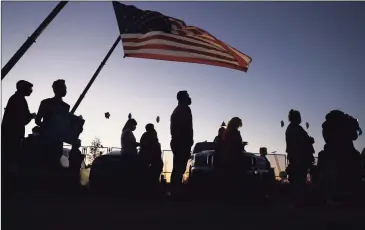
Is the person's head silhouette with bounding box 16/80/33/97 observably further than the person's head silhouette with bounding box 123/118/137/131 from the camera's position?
No

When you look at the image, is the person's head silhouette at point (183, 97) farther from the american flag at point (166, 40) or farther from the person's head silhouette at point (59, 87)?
the american flag at point (166, 40)

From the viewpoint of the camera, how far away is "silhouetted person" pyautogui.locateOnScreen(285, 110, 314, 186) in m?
8.63

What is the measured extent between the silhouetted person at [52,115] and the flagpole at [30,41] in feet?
3.23

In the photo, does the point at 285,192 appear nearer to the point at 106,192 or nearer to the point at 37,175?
the point at 106,192

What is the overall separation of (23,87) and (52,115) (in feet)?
2.38

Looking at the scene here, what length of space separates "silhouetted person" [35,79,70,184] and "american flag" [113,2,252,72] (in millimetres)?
3446

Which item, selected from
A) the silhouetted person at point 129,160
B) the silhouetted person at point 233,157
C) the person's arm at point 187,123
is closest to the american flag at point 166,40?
the silhouetted person at point 129,160

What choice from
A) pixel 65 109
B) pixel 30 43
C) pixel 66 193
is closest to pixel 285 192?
pixel 66 193

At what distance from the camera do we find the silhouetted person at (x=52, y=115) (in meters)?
7.57

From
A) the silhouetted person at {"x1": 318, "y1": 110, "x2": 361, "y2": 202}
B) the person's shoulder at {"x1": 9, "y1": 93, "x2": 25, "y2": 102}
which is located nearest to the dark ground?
the silhouetted person at {"x1": 318, "y1": 110, "x2": 361, "y2": 202}

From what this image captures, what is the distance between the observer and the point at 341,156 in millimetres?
7629

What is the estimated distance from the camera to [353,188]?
7.70m

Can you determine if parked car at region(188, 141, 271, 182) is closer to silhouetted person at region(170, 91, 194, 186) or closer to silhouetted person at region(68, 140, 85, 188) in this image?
silhouetted person at region(170, 91, 194, 186)

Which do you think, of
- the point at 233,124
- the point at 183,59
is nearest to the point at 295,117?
the point at 233,124
